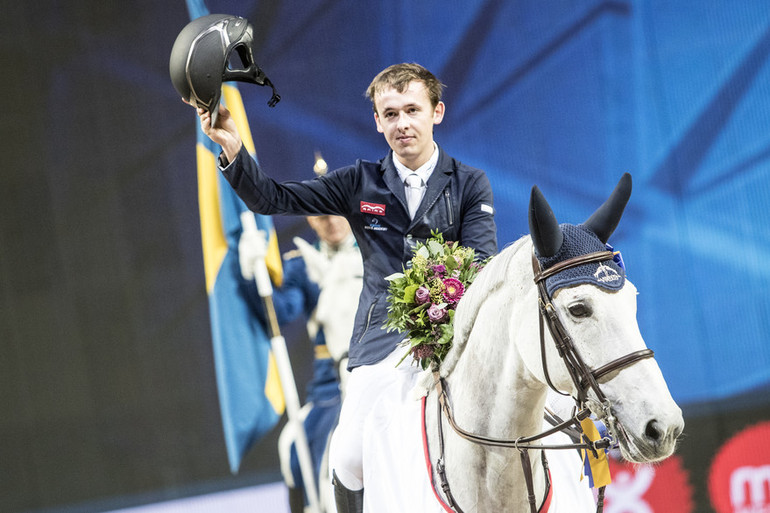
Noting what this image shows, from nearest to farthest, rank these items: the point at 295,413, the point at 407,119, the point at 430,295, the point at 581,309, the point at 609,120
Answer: the point at 581,309, the point at 430,295, the point at 407,119, the point at 295,413, the point at 609,120

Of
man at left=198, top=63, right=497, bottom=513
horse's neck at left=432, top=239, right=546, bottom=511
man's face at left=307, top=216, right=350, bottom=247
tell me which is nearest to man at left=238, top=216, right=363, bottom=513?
man's face at left=307, top=216, right=350, bottom=247

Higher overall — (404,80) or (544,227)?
(404,80)

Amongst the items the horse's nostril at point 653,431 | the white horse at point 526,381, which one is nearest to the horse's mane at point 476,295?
the white horse at point 526,381

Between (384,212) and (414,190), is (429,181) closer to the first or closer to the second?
(414,190)

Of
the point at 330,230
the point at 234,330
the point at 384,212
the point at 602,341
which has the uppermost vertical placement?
the point at 330,230

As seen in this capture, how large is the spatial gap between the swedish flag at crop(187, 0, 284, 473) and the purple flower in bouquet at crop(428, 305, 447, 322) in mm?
2143

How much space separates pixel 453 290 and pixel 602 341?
677mm

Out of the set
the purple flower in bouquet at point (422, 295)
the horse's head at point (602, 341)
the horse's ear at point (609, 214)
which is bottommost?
the horse's head at point (602, 341)

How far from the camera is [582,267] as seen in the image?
1.66 metres

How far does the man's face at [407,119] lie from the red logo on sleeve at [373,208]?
7.0 inches

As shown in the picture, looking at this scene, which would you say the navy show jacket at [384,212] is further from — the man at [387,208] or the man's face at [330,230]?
the man's face at [330,230]

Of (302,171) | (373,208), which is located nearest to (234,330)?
(302,171)

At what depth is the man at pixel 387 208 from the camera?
7.58 feet

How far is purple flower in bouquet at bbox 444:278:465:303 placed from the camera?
2.20 meters
